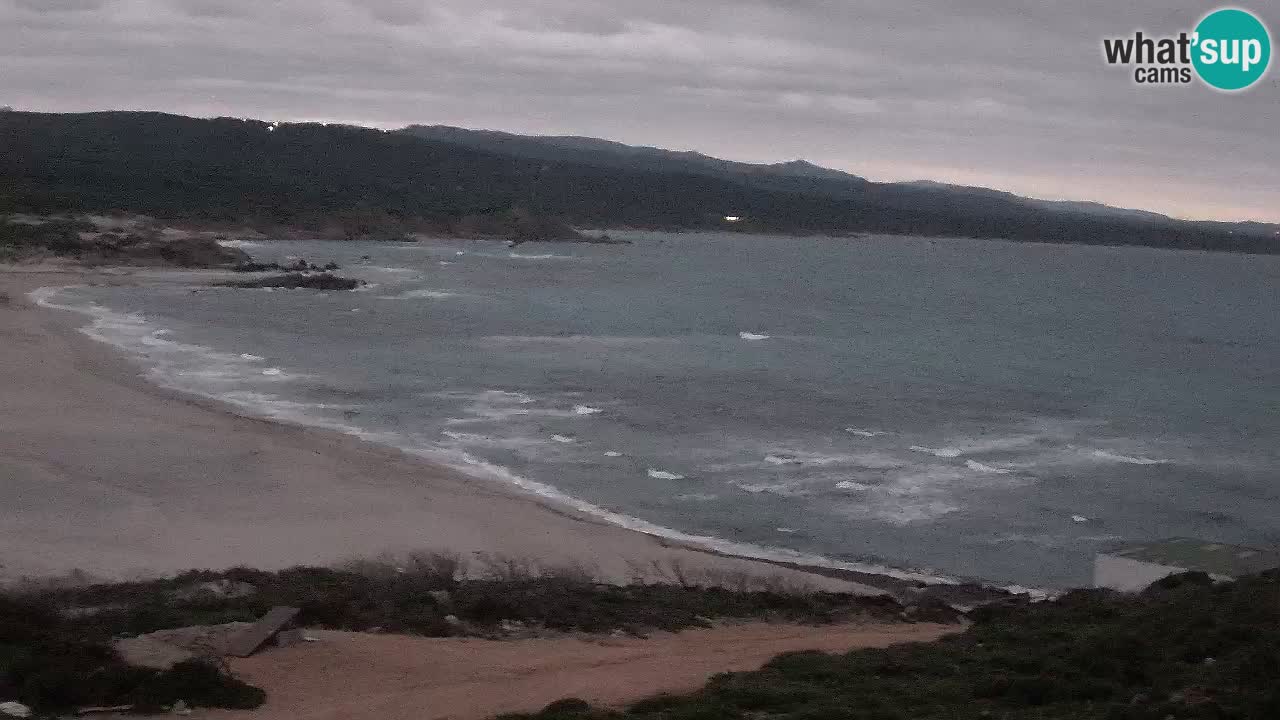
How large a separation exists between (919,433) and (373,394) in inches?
596

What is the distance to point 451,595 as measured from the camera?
1352 centimetres

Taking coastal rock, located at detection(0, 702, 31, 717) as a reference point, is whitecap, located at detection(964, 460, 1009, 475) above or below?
below

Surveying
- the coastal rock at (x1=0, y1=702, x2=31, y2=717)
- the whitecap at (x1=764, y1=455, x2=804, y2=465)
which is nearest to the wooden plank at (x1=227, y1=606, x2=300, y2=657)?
the coastal rock at (x1=0, y1=702, x2=31, y2=717)

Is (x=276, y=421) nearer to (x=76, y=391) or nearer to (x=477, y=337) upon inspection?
(x=76, y=391)

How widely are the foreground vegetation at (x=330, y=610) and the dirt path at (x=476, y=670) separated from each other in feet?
1.40

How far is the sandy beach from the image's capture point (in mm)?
17469

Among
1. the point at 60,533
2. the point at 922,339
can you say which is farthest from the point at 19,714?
the point at 922,339

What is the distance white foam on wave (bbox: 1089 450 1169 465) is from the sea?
83 millimetres

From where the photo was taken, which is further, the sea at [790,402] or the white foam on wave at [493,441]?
the white foam on wave at [493,441]

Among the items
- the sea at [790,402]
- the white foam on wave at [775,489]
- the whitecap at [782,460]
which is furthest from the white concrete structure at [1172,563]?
the whitecap at [782,460]

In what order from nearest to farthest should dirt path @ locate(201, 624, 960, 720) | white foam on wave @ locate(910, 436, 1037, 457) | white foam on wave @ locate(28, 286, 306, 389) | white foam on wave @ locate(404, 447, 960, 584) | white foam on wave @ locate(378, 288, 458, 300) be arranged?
dirt path @ locate(201, 624, 960, 720)
white foam on wave @ locate(404, 447, 960, 584)
white foam on wave @ locate(910, 436, 1037, 457)
white foam on wave @ locate(28, 286, 306, 389)
white foam on wave @ locate(378, 288, 458, 300)

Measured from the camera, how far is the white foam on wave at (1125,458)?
3083 centimetres

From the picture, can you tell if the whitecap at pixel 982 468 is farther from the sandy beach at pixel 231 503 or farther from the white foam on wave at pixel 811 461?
the sandy beach at pixel 231 503

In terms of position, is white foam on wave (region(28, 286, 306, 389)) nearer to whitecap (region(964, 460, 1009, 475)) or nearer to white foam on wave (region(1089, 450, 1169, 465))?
whitecap (region(964, 460, 1009, 475))
